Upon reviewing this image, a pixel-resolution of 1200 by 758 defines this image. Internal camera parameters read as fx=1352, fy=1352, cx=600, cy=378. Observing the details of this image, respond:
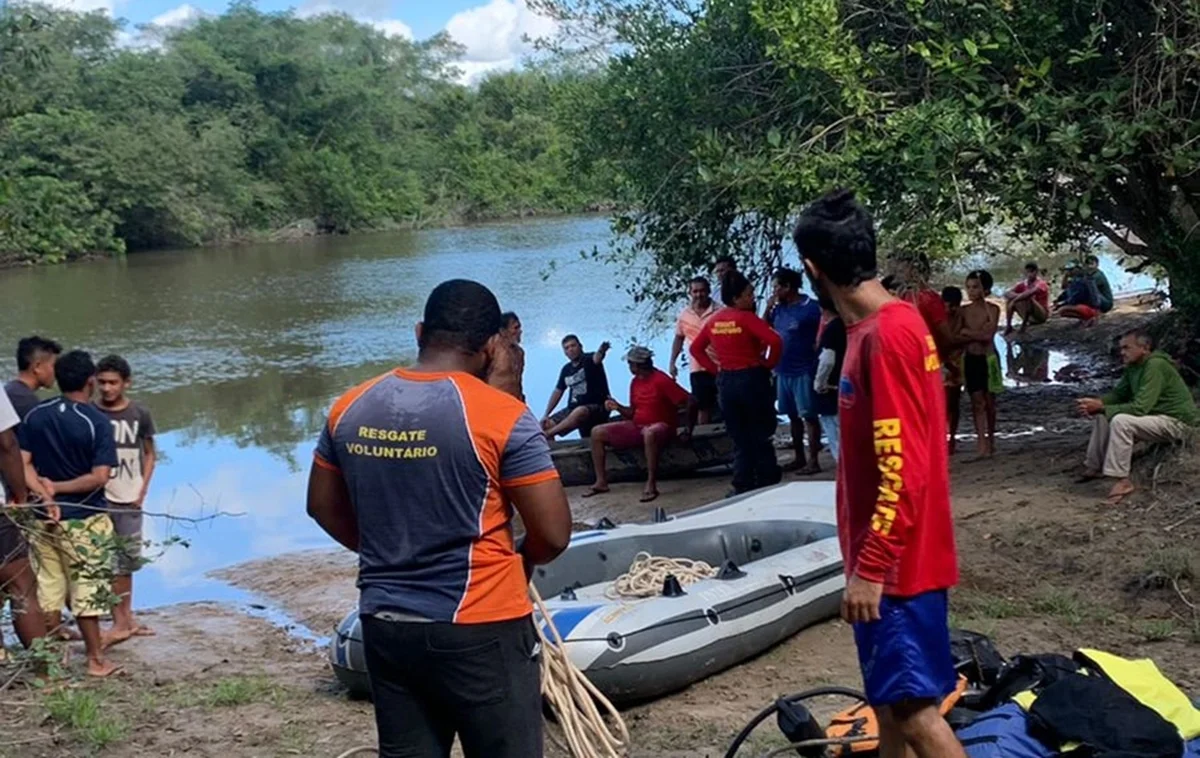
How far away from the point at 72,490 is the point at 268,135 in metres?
50.3

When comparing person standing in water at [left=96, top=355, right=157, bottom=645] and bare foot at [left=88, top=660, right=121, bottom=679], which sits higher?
person standing in water at [left=96, top=355, right=157, bottom=645]

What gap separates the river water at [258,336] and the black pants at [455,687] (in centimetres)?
648

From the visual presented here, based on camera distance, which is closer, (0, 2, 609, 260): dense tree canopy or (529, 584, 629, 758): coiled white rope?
(529, 584, 629, 758): coiled white rope

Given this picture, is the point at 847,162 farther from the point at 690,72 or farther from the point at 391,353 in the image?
the point at 391,353

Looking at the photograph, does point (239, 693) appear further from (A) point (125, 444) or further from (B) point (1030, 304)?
(B) point (1030, 304)

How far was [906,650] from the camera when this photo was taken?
10.6ft

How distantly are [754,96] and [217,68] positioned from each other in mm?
47755

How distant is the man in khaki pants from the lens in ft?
25.3

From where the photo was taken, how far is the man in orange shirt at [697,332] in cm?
1047

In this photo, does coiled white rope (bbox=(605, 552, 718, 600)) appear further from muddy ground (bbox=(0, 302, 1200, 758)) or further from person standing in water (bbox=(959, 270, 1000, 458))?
person standing in water (bbox=(959, 270, 1000, 458))

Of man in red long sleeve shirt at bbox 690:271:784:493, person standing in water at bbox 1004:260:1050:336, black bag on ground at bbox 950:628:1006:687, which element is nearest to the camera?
black bag on ground at bbox 950:628:1006:687

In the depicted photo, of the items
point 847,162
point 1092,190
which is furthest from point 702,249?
point 1092,190

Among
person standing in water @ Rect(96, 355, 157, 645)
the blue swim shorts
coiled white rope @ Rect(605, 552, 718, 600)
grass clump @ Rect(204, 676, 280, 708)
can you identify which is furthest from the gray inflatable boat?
the blue swim shorts

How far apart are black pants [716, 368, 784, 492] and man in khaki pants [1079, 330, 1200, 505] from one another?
7.13 feet
